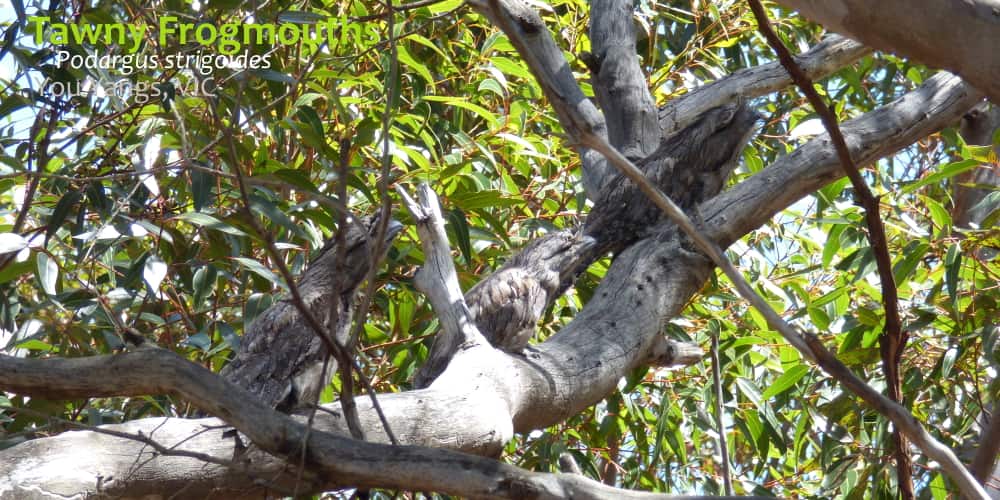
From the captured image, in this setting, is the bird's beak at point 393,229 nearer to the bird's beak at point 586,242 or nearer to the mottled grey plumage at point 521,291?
the mottled grey plumage at point 521,291

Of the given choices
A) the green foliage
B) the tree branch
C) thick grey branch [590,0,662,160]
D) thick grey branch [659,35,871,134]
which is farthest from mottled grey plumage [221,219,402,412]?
the tree branch

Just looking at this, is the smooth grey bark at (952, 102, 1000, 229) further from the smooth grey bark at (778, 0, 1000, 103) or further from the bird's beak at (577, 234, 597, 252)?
the smooth grey bark at (778, 0, 1000, 103)

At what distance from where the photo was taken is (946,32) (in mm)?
722

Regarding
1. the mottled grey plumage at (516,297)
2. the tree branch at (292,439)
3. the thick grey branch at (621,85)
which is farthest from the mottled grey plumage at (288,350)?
the tree branch at (292,439)

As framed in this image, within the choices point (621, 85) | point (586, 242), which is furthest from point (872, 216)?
point (621, 85)

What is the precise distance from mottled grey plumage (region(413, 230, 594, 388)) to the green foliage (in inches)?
5.5

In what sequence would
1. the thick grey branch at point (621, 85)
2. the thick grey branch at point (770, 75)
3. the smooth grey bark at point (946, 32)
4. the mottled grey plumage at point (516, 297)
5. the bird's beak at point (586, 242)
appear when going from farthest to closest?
the thick grey branch at point (770, 75) → the thick grey branch at point (621, 85) → the bird's beak at point (586, 242) → the mottled grey plumage at point (516, 297) → the smooth grey bark at point (946, 32)

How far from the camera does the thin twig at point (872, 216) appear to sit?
2.89 ft

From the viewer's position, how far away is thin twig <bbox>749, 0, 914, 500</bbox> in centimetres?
88

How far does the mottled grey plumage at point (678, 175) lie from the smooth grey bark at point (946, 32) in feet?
4.31

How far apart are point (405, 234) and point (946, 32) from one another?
1.70 m

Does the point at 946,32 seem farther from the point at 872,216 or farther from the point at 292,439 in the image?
the point at 292,439

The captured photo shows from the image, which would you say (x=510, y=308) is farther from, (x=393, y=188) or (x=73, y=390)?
(x=73, y=390)

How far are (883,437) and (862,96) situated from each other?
2121mm
